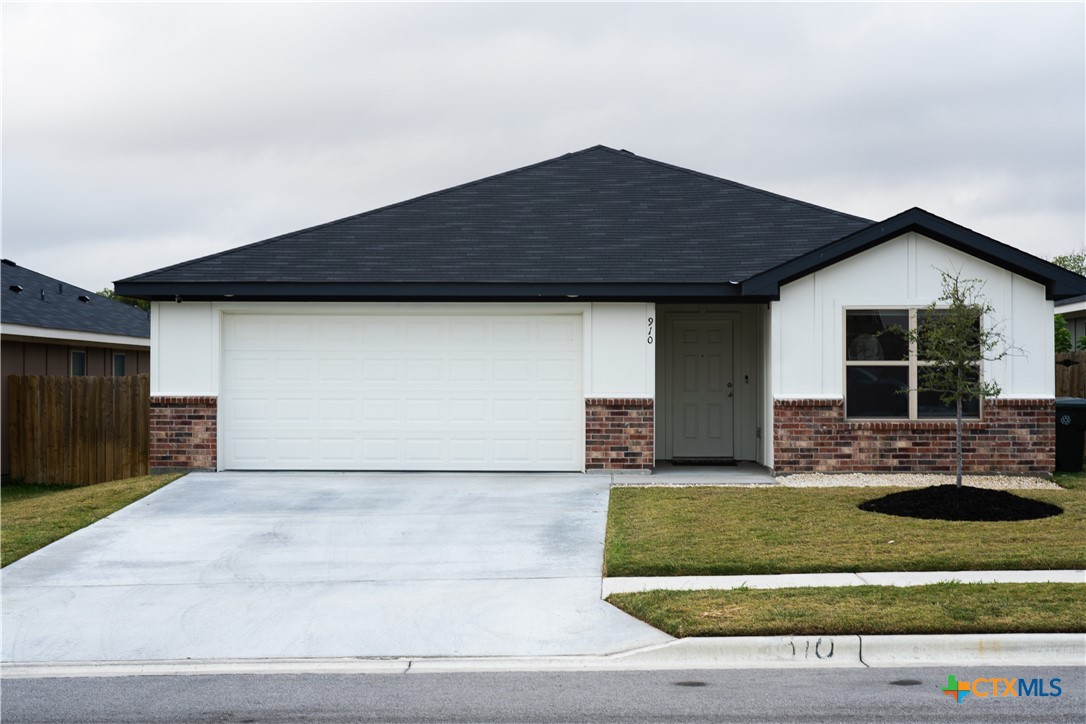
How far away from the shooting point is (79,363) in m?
23.4

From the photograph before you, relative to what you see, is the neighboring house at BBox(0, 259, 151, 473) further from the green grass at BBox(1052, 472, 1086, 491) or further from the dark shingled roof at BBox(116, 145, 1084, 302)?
the green grass at BBox(1052, 472, 1086, 491)

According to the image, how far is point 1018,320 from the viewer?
1449 centimetres

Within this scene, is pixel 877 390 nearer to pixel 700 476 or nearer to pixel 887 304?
pixel 887 304

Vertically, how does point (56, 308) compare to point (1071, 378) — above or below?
above

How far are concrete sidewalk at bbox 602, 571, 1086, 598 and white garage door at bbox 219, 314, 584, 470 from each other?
6331 millimetres

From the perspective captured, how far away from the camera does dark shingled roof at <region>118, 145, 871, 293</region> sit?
590 inches

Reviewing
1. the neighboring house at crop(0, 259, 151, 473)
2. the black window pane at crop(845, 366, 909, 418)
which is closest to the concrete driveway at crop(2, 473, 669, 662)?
the black window pane at crop(845, 366, 909, 418)

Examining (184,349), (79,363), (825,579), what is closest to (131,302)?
(79,363)

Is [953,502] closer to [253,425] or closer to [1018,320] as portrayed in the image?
[1018,320]

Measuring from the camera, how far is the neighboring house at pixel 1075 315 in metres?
26.2

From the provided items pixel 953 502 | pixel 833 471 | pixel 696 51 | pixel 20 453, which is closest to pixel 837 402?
pixel 833 471

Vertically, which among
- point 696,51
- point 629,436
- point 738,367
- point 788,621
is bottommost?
point 788,621

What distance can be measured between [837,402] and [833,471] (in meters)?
0.99

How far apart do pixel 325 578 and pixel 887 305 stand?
8.97m
